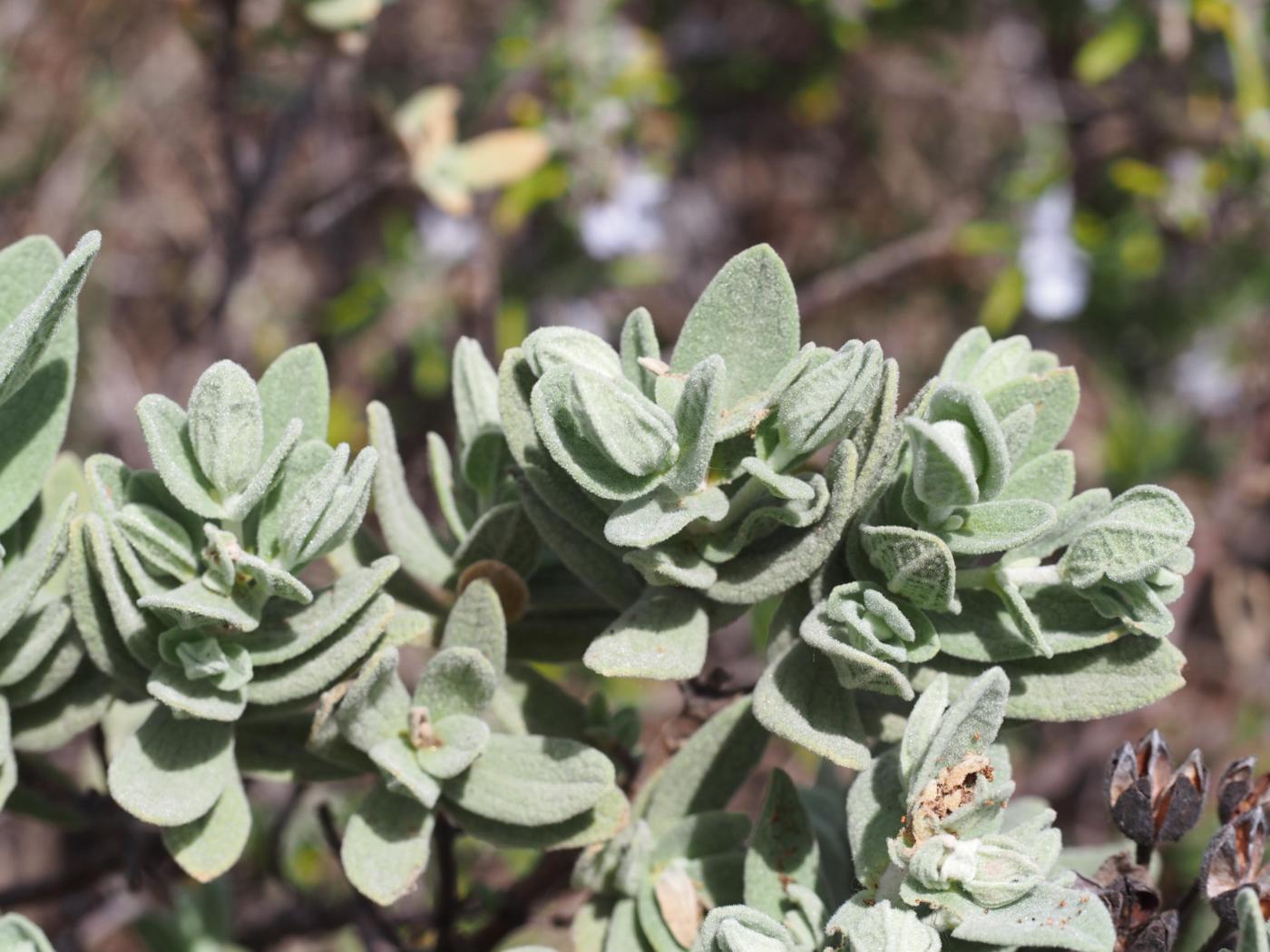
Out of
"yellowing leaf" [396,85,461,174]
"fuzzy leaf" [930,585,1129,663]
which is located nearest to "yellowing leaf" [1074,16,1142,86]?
"yellowing leaf" [396,85,461,174]

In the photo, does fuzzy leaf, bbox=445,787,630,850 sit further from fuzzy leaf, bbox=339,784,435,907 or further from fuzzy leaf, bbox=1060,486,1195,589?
fuzzy leaf, bbox=1060,486,1195,589

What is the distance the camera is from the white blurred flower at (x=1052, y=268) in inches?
151

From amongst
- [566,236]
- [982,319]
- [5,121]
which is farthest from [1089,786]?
[5,121]

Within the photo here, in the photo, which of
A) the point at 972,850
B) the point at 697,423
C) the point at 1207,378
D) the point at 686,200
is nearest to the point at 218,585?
the point at 697,423

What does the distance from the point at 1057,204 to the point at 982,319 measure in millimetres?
561

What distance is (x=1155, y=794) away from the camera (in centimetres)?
121

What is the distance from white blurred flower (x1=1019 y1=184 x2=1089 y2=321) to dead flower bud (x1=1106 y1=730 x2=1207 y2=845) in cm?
273

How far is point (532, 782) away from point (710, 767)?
20cm

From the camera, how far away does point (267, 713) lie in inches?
47.3

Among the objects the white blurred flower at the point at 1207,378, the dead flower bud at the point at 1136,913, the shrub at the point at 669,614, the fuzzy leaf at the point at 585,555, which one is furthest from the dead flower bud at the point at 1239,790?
the white blurred flower at the point at 1207,378

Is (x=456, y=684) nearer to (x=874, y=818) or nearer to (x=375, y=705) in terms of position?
(x=375, y=705)

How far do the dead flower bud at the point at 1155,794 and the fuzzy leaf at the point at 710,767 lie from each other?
337 millimetres

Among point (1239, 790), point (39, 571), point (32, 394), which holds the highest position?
point (32, 394)

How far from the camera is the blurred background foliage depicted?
317cm
